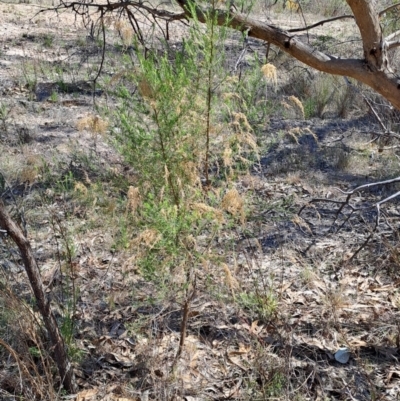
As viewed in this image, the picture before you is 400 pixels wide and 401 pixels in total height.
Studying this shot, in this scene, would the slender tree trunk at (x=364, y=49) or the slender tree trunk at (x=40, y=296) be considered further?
the slender tree trunk at (x=364, y=49)

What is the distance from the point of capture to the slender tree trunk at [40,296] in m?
2.42

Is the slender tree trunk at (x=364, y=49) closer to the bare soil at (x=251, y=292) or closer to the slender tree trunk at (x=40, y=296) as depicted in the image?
the bare soil at (x=251, y=292)

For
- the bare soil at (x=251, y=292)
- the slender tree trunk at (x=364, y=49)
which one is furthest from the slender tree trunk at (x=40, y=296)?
the slender tree trunk at (x=364, y=49)

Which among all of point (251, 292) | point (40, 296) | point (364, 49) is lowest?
point (251, 292)

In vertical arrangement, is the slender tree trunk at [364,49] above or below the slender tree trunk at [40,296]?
above

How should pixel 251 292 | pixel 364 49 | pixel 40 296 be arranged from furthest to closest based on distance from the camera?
pixel 251 292, pixel 364 49, pixel 40 296

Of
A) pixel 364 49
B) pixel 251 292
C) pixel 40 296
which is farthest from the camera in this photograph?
pixel 251 292

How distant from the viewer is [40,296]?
2.59m

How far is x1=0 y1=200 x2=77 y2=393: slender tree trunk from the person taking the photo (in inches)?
95.3

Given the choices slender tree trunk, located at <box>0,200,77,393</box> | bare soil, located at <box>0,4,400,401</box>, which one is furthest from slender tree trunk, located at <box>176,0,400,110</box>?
slender tree trunk, located at <box>0,200,77,393</box>

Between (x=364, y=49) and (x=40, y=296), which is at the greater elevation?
(x=364, y=49)

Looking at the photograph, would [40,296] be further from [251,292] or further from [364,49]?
[364,49]

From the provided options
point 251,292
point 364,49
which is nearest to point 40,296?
point 251,292

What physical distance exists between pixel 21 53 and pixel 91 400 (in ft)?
26.4
